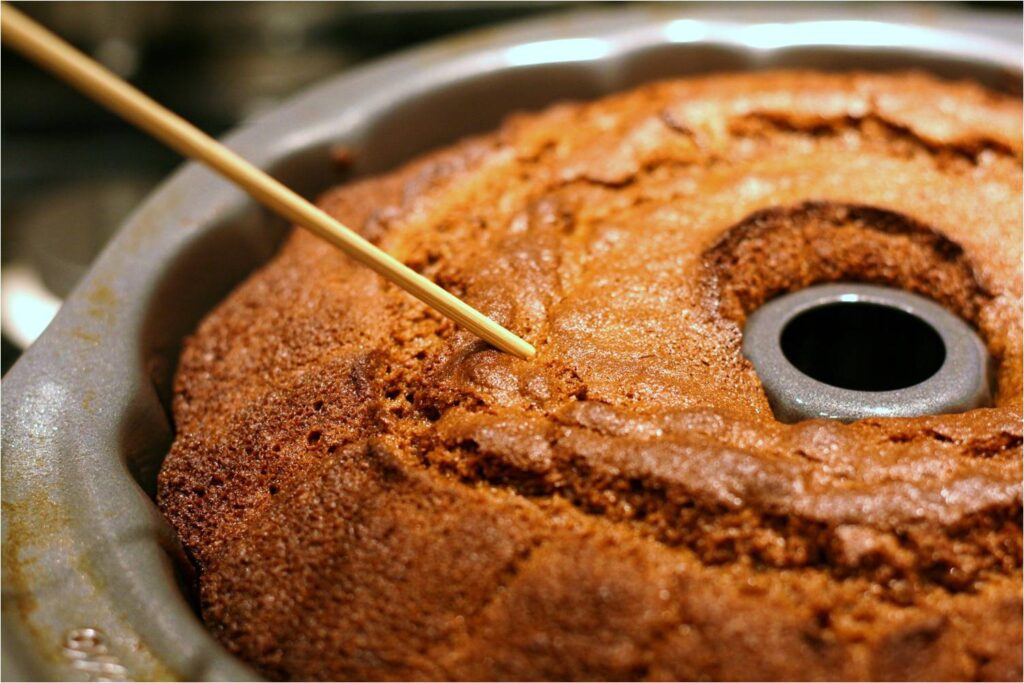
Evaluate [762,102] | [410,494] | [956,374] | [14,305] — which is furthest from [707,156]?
[14,305]

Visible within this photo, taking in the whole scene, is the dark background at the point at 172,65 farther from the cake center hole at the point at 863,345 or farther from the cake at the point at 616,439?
the cake center hole at the point at 863,345

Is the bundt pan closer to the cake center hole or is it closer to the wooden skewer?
the wooden skewer

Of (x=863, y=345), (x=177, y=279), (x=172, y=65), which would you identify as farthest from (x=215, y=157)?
(x=172, y=65)

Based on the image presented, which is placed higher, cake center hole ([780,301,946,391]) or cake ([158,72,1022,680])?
cake center hole ([780,301,946,391])

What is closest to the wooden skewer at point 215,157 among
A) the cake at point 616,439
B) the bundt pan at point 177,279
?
the cake at point 616,439

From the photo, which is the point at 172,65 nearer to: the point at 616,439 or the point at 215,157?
the point at 215,157

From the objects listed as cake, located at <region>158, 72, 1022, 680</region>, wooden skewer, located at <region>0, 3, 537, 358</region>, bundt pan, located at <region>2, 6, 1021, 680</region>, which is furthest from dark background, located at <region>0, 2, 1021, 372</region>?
wooden skewer, located at <region>0, 3, 537, 358</region>
